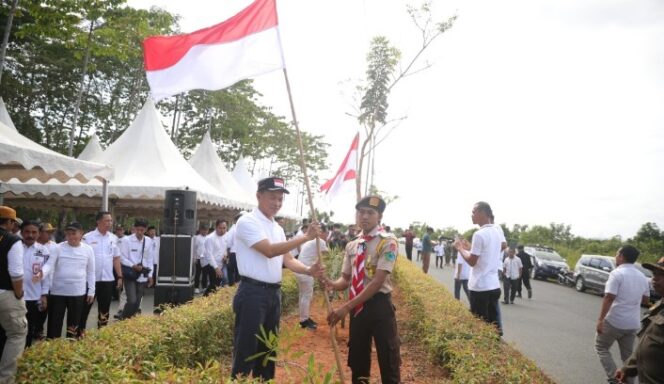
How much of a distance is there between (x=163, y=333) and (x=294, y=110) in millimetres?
2511

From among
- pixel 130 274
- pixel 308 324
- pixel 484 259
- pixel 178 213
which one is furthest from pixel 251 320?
pixel 130 274

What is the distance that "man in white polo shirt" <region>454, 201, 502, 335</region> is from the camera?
5.25 meters

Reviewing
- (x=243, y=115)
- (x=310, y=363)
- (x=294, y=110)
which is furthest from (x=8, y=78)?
(x=310, y=363)

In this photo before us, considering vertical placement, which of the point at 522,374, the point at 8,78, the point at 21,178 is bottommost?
the point at 522,374

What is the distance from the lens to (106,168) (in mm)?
7613

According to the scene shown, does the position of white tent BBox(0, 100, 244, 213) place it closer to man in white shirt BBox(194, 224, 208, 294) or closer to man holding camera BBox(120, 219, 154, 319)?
man in white shirt BBox(194, 224, 208, 294)

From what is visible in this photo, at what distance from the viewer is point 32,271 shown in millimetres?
5445

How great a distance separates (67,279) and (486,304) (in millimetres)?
5350

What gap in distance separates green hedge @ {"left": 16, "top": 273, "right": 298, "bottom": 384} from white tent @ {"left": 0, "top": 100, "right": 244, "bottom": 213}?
560 cm

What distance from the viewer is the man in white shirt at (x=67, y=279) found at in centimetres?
541

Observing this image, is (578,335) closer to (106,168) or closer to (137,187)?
(106,168)

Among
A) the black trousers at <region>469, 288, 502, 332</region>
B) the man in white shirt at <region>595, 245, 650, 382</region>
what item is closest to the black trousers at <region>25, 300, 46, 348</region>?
the black trousers at <region>469, 288, 502, 332</region>

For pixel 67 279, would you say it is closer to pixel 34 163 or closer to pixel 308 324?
pixel 34 163

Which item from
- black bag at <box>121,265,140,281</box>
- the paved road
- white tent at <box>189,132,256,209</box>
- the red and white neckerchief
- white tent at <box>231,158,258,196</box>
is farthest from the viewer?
white tent at <box>231,158,258,196</box>
